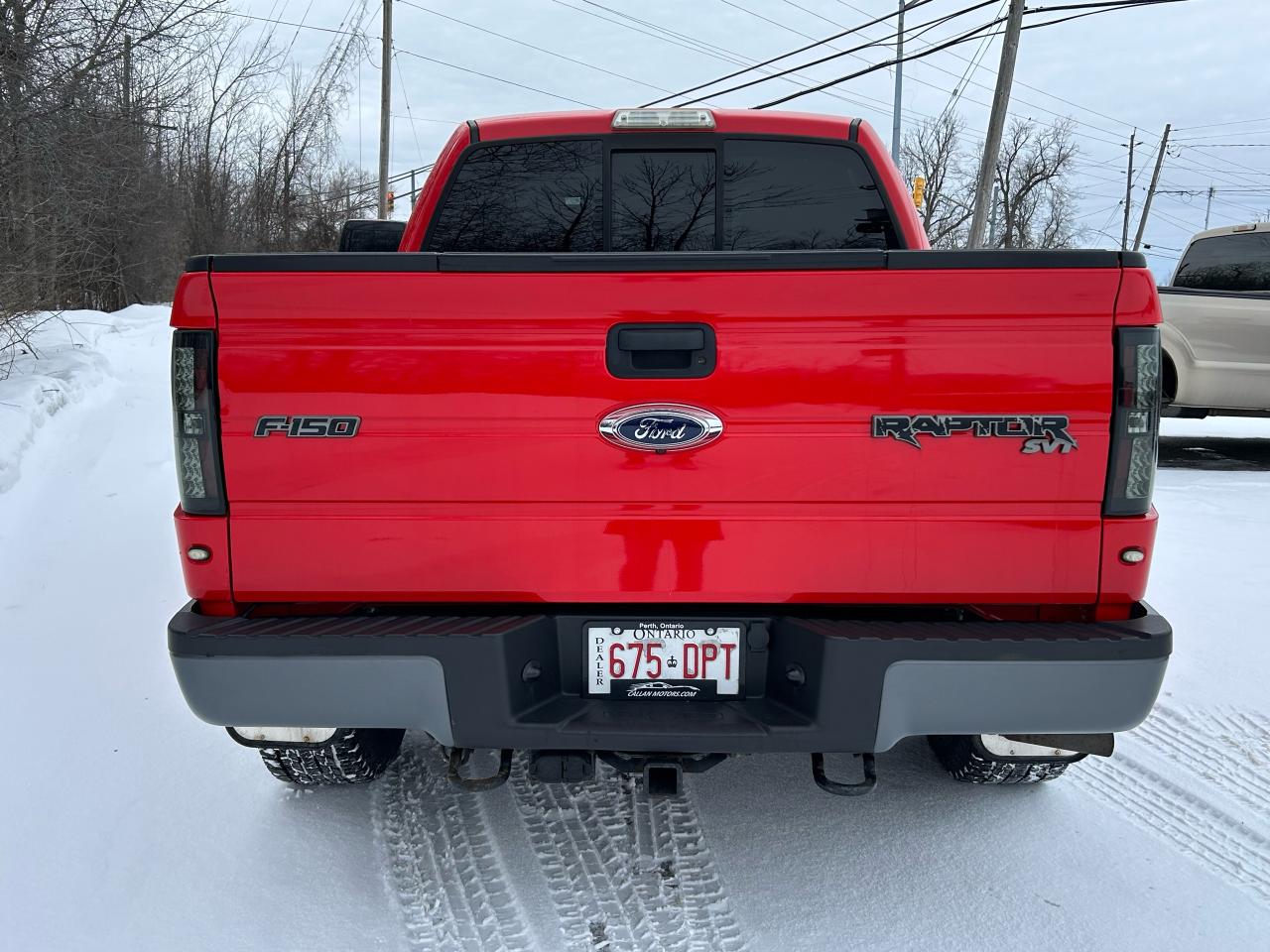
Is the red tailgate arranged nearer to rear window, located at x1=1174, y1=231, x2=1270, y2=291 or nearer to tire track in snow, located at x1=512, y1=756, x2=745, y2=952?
tire track in snow, located at x1=512, y1=756, x2=745, y2=952

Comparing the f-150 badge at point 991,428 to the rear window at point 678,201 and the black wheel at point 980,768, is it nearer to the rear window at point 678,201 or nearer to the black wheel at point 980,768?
the black wheel at point 980,768

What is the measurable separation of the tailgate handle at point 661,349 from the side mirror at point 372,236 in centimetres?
193

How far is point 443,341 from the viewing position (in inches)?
83.7

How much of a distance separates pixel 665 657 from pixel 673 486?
0.43m

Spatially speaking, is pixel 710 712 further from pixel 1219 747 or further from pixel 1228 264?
pixel 1228 264

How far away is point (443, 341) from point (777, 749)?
1.22 m

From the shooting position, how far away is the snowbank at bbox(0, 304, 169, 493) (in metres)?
7.49

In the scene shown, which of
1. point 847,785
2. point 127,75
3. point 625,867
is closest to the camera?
point 847,785

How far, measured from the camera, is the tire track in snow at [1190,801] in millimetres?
2729

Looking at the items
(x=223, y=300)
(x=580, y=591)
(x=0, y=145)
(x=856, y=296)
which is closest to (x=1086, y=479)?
(x=856, y=296)

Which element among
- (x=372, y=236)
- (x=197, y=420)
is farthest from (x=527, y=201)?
(x=197, y=420)

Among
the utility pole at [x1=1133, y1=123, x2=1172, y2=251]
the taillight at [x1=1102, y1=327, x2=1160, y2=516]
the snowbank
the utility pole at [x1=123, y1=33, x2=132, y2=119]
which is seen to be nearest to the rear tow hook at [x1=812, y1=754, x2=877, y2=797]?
the taillight at [x1=1102, y1=327, x2=1160, y2=516]

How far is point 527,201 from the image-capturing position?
3375 mm

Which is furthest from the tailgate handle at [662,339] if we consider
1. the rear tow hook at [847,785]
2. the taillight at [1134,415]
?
the rear tow hook at [847,785]
